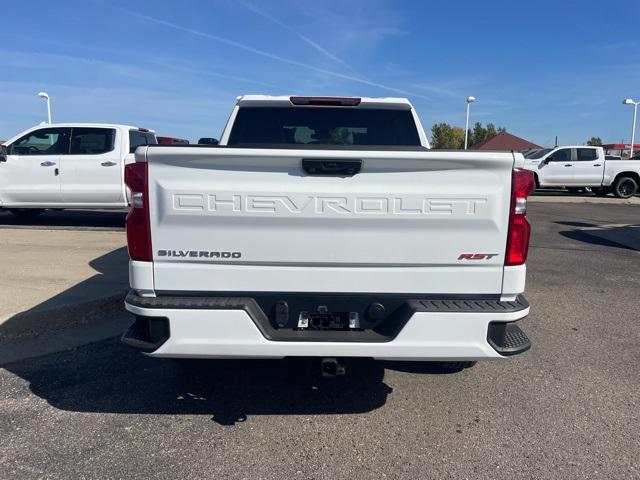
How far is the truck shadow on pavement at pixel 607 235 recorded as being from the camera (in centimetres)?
1033

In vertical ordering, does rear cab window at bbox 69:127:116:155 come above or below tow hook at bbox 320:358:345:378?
above

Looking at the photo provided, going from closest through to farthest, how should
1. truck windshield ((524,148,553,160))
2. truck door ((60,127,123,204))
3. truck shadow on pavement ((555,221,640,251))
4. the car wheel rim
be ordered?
truck door ((60,127,123,204)) → truck shadow on pavement ((555,221,640,251)) → the car wheel rim → truck windshield ((524,148,553,160))

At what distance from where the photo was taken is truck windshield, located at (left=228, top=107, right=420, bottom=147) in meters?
4.51

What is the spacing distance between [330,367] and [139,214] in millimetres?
1371

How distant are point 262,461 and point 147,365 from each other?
5.43ft

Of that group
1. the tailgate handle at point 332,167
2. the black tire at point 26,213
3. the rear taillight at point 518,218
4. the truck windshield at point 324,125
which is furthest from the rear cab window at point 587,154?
the tailgate handle at point 332,167

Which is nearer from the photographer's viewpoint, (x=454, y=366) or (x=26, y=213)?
(x=454, y=366)

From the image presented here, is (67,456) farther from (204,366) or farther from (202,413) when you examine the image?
(204,366)

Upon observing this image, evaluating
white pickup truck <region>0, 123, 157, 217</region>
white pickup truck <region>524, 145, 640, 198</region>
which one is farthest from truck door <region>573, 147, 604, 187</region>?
white pickup truck <region>0, 123, 157, 217</region>

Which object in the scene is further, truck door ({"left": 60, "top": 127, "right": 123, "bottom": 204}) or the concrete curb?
the concrete curb

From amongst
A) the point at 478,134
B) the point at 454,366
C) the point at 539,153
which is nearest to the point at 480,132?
the point at 478,134

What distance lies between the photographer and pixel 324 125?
457 centimetres

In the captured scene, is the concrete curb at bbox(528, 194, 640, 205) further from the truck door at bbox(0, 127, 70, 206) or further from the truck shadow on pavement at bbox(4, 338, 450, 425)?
the truck shadow on pavement at bbox(4, 338, 450, 425)

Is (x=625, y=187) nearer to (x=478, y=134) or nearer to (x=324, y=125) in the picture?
(x=324, y=125)
